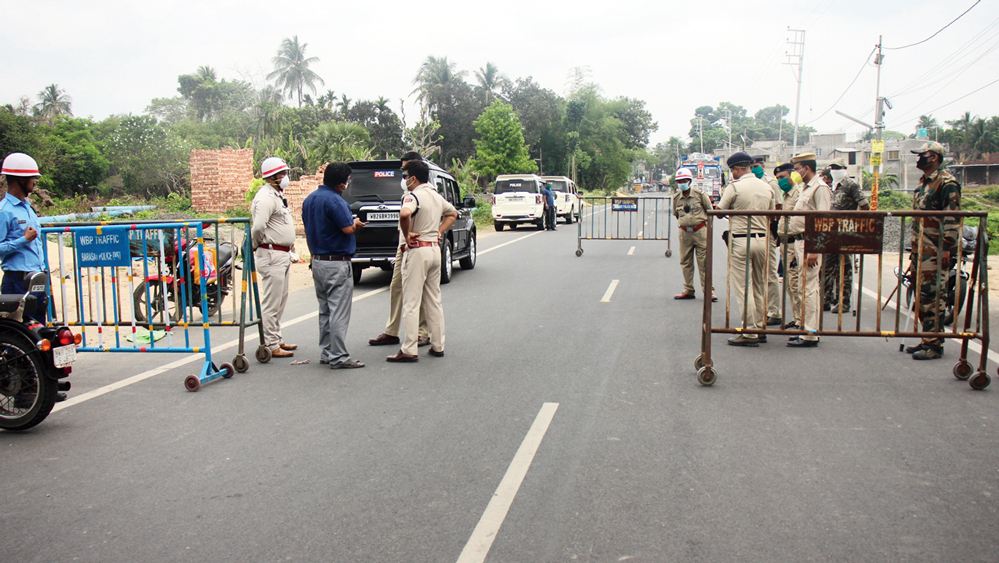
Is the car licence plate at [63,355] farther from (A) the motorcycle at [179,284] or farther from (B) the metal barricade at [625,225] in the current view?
(B) the metal barricade at [625,225]

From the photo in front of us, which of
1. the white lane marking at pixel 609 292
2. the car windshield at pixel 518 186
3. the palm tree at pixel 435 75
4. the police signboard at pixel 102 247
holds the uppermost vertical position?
the palm tree at pixel 435 75

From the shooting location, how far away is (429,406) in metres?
5.59

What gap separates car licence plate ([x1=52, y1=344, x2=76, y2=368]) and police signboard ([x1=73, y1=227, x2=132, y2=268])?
4.26ft

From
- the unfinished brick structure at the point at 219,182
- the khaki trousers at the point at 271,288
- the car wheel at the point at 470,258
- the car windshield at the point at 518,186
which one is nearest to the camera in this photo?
the khaki trousers at the point at 271,288

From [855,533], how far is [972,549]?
481 millimetres

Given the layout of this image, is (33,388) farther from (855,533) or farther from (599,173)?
(599,173)

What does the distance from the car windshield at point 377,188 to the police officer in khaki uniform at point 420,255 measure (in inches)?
189

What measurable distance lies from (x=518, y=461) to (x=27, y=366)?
3.46m

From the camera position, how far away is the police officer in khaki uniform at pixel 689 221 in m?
10.3

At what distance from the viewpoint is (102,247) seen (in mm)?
6336

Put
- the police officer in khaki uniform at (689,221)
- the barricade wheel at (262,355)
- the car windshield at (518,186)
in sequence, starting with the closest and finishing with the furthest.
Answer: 1. the barricade wheel at (262,355)
2. the police officer in khaki uniform at (689,221)
3. the car windshield at (518,186)

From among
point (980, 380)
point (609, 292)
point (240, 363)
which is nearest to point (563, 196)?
point (609, 292)

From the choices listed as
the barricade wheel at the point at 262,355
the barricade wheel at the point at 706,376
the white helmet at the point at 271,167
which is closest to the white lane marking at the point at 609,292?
the barricade wheel at the point at 706,376

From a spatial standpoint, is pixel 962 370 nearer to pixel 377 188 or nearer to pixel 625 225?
pixel 377 188
